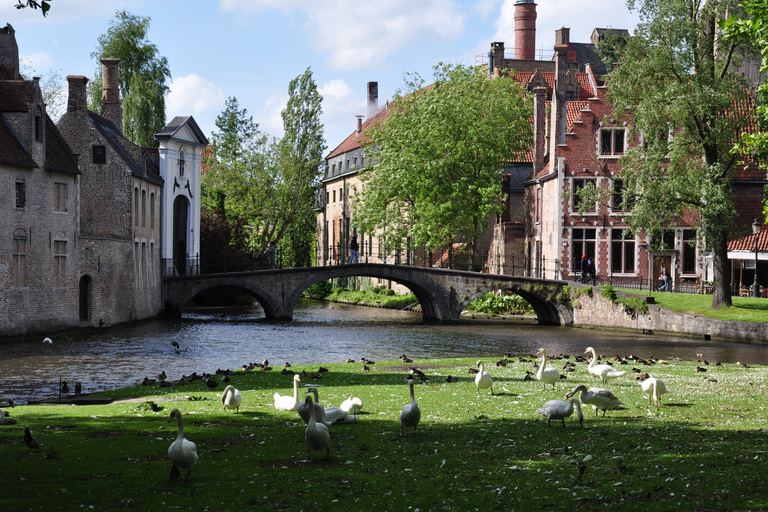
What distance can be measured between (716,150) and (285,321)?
23.9 m

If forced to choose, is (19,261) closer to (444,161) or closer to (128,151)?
(128,151)

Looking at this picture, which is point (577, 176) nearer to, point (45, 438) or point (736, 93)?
point (736, 93)

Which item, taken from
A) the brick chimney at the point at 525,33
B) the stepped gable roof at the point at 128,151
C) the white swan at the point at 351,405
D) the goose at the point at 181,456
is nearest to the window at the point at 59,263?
the stepped gable roof at the point at 128,151

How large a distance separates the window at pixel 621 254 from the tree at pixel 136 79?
101ft

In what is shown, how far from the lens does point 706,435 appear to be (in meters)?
12.5

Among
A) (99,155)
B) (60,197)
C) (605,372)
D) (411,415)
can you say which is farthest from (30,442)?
(99,155)

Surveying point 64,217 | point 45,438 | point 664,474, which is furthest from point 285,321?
point 664,474

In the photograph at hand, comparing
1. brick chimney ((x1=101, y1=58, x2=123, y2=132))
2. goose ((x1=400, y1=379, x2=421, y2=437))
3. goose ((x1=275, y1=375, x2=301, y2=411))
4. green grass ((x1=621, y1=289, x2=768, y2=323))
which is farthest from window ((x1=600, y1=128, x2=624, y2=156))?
goose ((x1=400, y1=379, x2=421, y2=437))

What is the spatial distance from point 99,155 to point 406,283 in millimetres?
19085

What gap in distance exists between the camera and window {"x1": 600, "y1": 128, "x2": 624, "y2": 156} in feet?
170

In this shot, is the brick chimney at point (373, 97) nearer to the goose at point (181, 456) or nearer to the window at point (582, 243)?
the window at point (582, 243)

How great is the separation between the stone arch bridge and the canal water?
144 cm

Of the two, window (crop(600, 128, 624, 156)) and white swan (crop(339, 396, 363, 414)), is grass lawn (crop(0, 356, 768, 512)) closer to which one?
white swan (crop(339, 396, 363, 414))

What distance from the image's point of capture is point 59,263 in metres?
38.9
